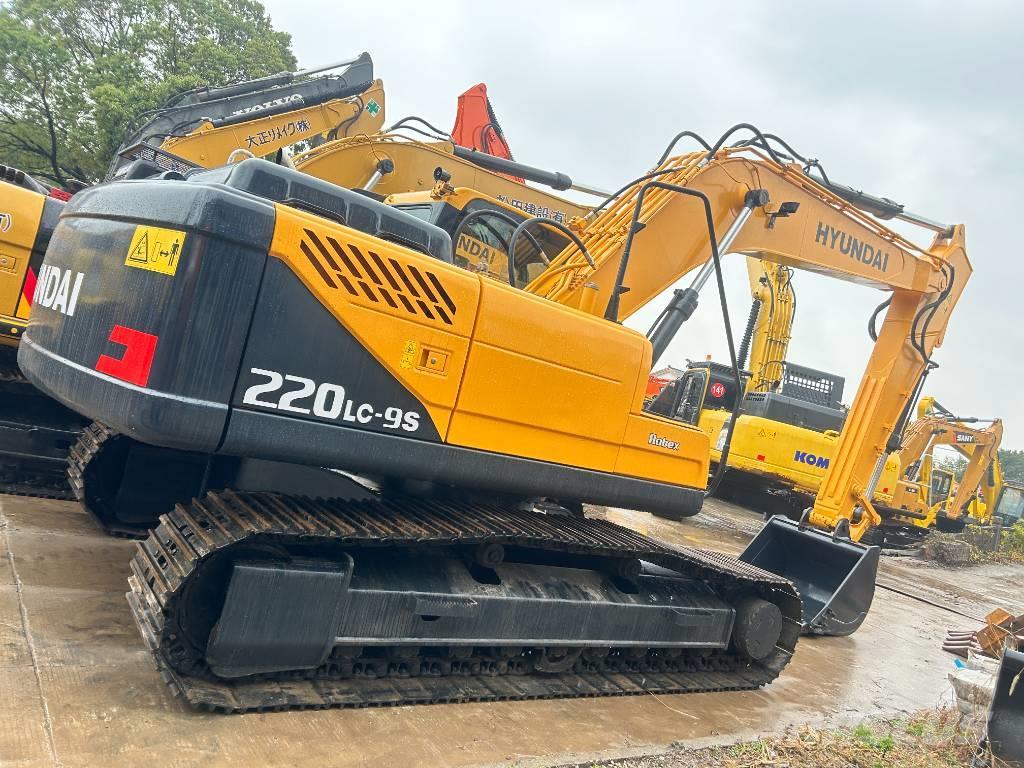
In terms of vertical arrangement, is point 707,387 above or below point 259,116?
below

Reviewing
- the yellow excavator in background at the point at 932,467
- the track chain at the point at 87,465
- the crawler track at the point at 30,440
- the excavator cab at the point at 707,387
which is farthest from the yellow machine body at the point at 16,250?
the yellow excavator in background at the point at 932,467

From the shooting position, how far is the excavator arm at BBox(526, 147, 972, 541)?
15.2 ft

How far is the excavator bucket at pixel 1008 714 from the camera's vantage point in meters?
3.62

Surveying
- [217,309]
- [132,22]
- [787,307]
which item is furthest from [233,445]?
[132,22]

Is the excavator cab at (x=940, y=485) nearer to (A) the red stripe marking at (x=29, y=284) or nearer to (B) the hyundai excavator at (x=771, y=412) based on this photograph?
(B) the hyundai excavator at (x=771, y=412)

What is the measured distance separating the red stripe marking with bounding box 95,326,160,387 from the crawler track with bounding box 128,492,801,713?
59 cm

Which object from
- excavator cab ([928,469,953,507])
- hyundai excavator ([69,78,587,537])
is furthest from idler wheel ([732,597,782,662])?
excavator cab ([928,469,953,507])

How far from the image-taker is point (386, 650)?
3.29 m

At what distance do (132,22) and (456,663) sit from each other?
1124 inches

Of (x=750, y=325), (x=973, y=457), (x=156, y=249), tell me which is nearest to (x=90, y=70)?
(x=750, y=325)

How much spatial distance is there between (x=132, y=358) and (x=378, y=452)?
921 mm

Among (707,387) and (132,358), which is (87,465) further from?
(707,387)

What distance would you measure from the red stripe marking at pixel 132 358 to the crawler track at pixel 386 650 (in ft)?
1.94

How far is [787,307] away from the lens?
1672cm
